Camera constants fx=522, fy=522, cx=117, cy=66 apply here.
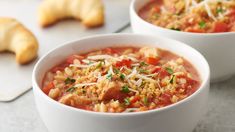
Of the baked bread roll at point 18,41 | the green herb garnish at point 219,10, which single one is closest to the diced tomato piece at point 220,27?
the green herb garnish at point 219,10

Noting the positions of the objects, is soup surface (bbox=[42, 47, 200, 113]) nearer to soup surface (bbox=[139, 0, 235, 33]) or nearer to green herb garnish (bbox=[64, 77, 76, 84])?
green herb garnish (bbox=[64, 77, 76, 84])

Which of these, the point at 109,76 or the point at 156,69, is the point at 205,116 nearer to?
the point at 156,69

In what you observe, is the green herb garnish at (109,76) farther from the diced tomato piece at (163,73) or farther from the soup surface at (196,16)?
the soup surface at (196,16)

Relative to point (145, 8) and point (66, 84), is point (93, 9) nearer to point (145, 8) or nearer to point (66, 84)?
point (145, 8)

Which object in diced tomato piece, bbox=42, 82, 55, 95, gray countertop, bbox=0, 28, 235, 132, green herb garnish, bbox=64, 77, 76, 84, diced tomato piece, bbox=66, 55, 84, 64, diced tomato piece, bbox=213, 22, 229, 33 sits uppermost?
diced tomato piece, bbox=213, 22, 229, 33

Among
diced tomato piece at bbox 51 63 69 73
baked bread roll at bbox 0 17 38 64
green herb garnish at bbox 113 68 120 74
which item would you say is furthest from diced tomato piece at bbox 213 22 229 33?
baked bread roll at bbox 0 17 38 64

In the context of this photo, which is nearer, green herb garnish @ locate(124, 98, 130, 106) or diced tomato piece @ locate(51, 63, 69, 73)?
green herb garnish @ locate(124, 98, 130, 106)

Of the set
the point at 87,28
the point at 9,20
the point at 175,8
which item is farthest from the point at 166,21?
the point at 9,20

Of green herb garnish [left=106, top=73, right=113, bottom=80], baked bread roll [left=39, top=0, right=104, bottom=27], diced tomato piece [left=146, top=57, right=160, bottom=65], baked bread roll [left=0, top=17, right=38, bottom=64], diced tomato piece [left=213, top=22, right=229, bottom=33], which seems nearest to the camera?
green herb garnish [left=106, top=73, right=113, bottom=80]
